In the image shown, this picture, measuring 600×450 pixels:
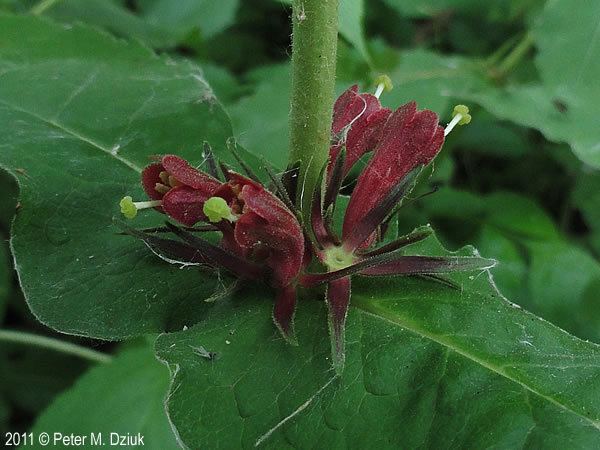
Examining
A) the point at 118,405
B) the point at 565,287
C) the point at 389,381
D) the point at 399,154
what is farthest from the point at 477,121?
the point at 389,381

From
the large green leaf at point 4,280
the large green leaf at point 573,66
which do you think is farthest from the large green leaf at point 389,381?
the large green leaf at point 4,280

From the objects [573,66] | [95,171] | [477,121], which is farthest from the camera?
[477,121]

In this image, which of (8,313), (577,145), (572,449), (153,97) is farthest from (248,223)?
(8,313)

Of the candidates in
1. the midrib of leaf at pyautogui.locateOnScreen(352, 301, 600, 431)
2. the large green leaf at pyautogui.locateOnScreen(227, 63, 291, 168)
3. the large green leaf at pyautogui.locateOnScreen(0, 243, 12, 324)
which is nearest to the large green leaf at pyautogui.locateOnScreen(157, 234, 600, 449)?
the midrib of leaf at pyautogui.locateOnScreen(352, 301, 600, 431)

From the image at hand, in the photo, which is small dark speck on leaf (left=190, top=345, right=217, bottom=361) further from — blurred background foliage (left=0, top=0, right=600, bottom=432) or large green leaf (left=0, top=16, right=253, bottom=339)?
blurred background foliage (left=0, top=0, right=600, bottom=432)

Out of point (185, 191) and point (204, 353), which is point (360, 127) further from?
point (204, 353)

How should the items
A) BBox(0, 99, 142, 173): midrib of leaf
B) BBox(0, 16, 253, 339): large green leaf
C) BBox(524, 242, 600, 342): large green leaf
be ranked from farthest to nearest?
BBox(524, 242, 600, 342): large green leaf → BBox(0, 99, 142, 173): midrib of leaf → BBox(0, 16, 253, 339): large green leaf

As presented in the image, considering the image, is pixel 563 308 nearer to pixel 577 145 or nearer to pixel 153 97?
pixel 577 145
